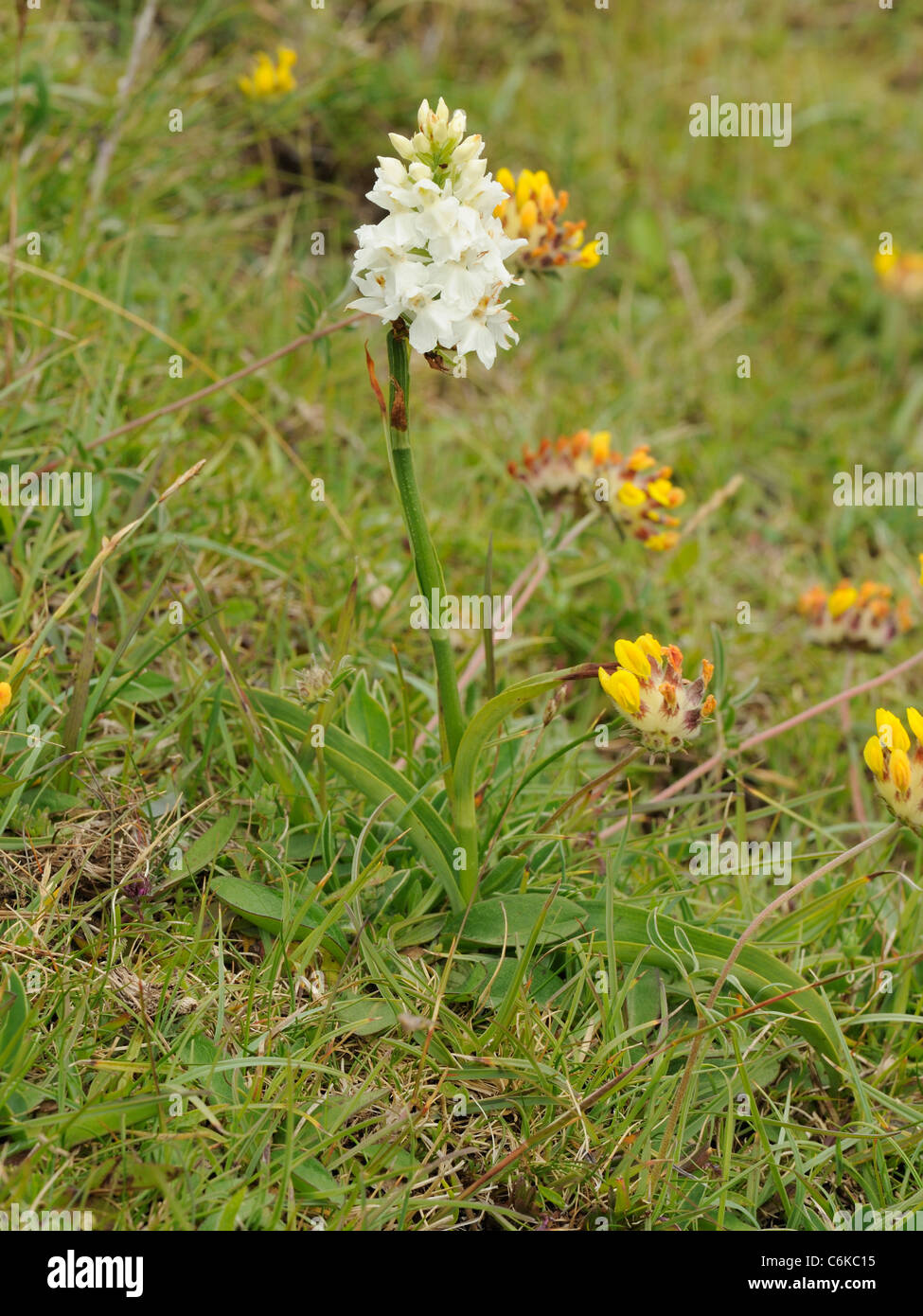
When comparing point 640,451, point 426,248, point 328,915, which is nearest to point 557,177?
point 640,451

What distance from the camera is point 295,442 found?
262 cm

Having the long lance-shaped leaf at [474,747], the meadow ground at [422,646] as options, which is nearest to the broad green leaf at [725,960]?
the meadow ground at [422,646]

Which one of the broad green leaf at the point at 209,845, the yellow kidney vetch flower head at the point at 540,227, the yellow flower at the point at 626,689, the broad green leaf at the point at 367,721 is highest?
the yellow kidney vetch flower head at the point at 540,227

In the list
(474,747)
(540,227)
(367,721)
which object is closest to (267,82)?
(540,227)

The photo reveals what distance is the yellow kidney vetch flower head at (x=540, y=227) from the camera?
204 centimetres

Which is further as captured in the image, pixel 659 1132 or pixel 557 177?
pixel 557 177

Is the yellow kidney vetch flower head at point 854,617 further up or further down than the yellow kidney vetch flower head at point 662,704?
further up

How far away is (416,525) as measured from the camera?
4.81 feet

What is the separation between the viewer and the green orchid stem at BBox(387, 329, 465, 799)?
1.35 meters

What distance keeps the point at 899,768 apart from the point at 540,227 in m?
1.21

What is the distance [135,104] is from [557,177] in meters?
1.32

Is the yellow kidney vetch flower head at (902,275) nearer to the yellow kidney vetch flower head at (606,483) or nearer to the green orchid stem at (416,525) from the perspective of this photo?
the yellow kidney vetch flower head at (606,483)

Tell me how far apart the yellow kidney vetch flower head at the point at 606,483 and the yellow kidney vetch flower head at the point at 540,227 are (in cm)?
33

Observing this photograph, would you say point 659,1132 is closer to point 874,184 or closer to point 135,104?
point 135,104
